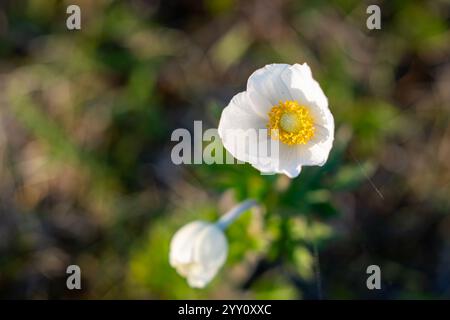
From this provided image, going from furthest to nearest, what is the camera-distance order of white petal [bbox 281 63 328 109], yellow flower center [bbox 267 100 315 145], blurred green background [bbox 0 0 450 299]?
1. blurred green background [bbox 0 0 450 299]
2. yellow flower center [bbox 267 100 315 145]
3. white petal [bbox 281 63 328 109]

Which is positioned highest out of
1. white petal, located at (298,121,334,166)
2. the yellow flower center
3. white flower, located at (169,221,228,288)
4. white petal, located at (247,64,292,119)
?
white petal, located at (247,64,292,119)

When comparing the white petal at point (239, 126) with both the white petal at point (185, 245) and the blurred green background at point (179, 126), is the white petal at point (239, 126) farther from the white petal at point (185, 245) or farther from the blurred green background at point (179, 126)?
the blurred green background at point (179, 126)

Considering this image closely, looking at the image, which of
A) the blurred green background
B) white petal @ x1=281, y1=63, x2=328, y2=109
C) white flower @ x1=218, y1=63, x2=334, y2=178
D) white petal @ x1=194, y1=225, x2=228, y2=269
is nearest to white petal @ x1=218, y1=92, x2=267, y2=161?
white flower @ x1=218, y1=63, x2=334, y2=178

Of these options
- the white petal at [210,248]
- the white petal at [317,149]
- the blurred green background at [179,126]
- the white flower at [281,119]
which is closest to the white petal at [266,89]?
the white flower at [281,119]

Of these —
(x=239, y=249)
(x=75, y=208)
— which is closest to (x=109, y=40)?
(x=75, y=208)

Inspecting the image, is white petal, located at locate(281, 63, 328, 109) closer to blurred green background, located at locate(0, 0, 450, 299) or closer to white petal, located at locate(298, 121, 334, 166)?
white petal, located at locate(298, 121, 334, 166)
